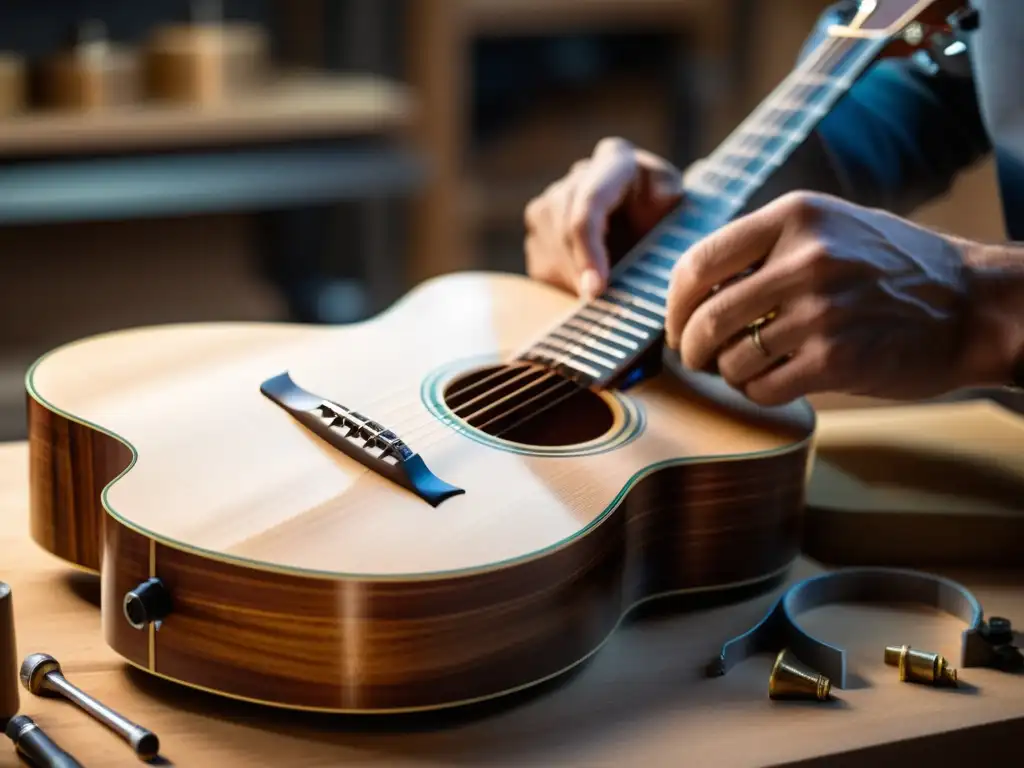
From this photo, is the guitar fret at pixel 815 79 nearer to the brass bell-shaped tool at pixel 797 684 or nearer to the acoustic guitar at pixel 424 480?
the acoustic guitar at pixel 424 480

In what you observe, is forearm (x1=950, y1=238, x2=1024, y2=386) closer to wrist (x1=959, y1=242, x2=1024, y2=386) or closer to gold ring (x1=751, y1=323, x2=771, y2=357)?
wrist (x1=959, y1=242, x2=1024, y2=386)

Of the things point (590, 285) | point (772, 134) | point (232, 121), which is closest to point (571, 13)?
point (232, 121)

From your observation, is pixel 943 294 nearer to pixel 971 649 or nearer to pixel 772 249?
pixel 772 249

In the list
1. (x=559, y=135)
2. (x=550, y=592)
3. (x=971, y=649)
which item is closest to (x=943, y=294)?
(x=971, y=649)

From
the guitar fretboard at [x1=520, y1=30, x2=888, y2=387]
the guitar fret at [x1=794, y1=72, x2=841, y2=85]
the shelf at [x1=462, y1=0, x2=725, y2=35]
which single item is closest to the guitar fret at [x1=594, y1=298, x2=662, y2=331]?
the guitar fretboard at [x1=520, y1=30, x2=888, y2=387]

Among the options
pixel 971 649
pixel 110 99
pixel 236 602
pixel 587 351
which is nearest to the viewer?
pixel 236 602

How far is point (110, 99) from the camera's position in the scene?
2.01 m

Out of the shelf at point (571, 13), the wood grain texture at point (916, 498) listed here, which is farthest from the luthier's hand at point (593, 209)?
the shelf at point (571, 13)

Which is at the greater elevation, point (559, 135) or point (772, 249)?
point (772, 249)

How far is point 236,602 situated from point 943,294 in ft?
1.55

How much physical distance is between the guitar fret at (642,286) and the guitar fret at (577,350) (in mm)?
79

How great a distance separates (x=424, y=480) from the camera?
71 centimetres

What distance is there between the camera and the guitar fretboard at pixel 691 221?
2.91ft

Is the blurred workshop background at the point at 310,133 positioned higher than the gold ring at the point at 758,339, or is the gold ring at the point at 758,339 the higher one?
the gold ring at the point at 758,339
